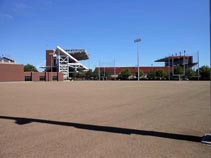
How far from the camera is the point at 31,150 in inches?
226

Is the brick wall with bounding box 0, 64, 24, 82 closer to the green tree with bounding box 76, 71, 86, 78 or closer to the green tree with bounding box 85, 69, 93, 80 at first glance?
the green tree with bounding box 76, 71, 86, 78

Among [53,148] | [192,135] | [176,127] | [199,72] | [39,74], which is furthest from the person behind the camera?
[39,74]

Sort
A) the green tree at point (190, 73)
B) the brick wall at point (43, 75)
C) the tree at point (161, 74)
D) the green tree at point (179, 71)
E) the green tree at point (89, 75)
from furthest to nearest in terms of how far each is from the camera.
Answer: the green tree at point (89, 75) < the tree at point (161, 74) < the brick wall at point (43, 75) < the green tree at point (179, 71) < the green tree at point (190, 73)

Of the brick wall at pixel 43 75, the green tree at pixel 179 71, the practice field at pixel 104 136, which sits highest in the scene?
the green tree at pixel 179 71

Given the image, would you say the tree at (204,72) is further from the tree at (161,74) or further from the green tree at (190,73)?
the tree at (161,74)

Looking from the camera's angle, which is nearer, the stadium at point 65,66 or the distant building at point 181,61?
the stadium at point 65,66

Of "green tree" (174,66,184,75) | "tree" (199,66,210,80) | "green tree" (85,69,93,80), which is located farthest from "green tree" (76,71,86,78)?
"tree" (199,66,210,80)

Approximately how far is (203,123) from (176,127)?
1.27 meters

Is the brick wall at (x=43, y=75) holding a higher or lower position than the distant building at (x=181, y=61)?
lower

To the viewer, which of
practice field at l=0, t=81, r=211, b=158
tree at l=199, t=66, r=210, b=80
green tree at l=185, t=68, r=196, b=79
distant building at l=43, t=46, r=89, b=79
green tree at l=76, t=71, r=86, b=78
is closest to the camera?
practice field at l=0, t=81, r=211, b=158

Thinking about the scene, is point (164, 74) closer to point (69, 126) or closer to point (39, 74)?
point (39, 74)

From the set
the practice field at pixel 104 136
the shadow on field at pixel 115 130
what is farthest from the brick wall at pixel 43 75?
the practice field at pixel 104 136

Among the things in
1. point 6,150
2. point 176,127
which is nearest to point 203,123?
point 176,127

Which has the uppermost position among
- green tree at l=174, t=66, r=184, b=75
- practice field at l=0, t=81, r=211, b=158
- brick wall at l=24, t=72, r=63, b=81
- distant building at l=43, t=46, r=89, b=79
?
distant building at l=43, t=46, r=89, b=79
